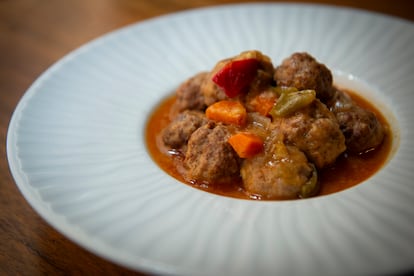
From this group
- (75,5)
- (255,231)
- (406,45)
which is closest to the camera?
(255,231)

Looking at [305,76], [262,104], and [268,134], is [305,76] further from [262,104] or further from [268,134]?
[268,134]

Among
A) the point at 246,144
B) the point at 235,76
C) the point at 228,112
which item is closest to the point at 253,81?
the point at 235,76

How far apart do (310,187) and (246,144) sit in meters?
0.45

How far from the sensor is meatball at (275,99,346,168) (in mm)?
2832

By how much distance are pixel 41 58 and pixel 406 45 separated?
319 centimetres

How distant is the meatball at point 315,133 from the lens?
9.29 feet

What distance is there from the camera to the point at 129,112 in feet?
11.6

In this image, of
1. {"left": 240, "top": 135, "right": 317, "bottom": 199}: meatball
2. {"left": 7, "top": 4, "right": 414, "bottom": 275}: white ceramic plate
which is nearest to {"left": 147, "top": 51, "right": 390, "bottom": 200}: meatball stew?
{"left": 240, "top": 135, "right": 317, "bottom": 199}: meatball

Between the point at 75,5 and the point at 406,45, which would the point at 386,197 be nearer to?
the point at 406,45

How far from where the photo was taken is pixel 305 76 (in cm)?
308

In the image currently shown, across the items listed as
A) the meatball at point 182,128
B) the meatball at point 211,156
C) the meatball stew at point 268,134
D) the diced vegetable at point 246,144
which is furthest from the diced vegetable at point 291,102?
the meatball at point 182,128

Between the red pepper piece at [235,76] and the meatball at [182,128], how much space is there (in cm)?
26

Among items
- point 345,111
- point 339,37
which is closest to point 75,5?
point 339,37

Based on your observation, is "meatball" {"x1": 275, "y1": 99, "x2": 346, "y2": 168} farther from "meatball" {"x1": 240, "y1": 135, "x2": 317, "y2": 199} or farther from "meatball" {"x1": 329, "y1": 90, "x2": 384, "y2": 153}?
"meatball" {"x1": 329, "y1": 90, "x2": 384, "y2": 153}
